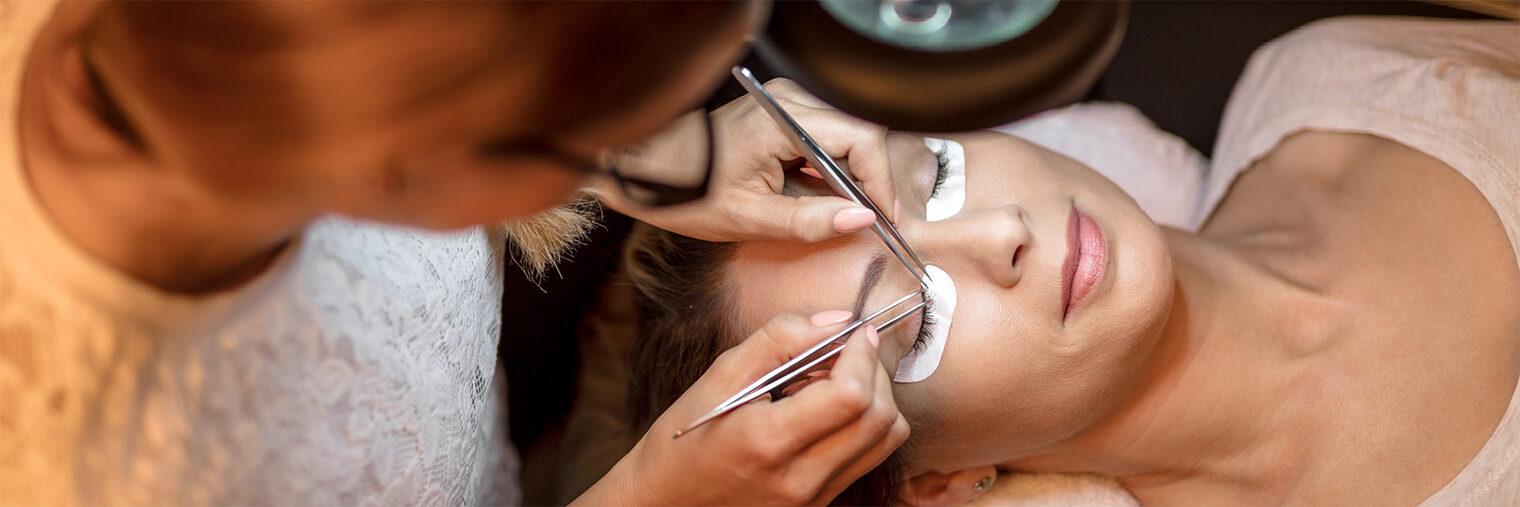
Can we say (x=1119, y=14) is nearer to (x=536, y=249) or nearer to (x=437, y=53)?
(x=437, y=53)

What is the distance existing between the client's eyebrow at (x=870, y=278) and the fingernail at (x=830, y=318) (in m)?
0.05

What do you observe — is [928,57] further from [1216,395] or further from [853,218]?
[1216,395]

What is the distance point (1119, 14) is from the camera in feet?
1.48

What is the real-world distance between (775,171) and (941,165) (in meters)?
0.17

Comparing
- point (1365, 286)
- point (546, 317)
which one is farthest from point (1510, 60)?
point (546, 317)

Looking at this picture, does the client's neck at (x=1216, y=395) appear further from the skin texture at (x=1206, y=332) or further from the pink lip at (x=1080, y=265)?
the pink lip at (x=1080, y=265)

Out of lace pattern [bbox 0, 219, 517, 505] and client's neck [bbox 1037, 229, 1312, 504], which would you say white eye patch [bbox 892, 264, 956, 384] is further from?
lace pattern [bbox 0, 219, 517, 505]

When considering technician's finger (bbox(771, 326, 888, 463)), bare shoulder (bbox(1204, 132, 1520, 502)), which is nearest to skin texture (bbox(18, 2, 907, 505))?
technician's finger (bbox(771, 326, 888, 463))

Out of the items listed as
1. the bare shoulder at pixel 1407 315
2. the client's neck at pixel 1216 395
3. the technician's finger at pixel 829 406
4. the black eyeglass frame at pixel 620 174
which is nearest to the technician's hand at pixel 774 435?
the technician's finger at pixel 829 406

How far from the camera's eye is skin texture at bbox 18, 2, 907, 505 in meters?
0.32

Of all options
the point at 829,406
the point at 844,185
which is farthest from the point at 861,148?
the point at 829,406

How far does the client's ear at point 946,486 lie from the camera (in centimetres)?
101

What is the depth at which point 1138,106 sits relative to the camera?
1340mm

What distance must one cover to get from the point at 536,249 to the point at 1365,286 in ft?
2.94
